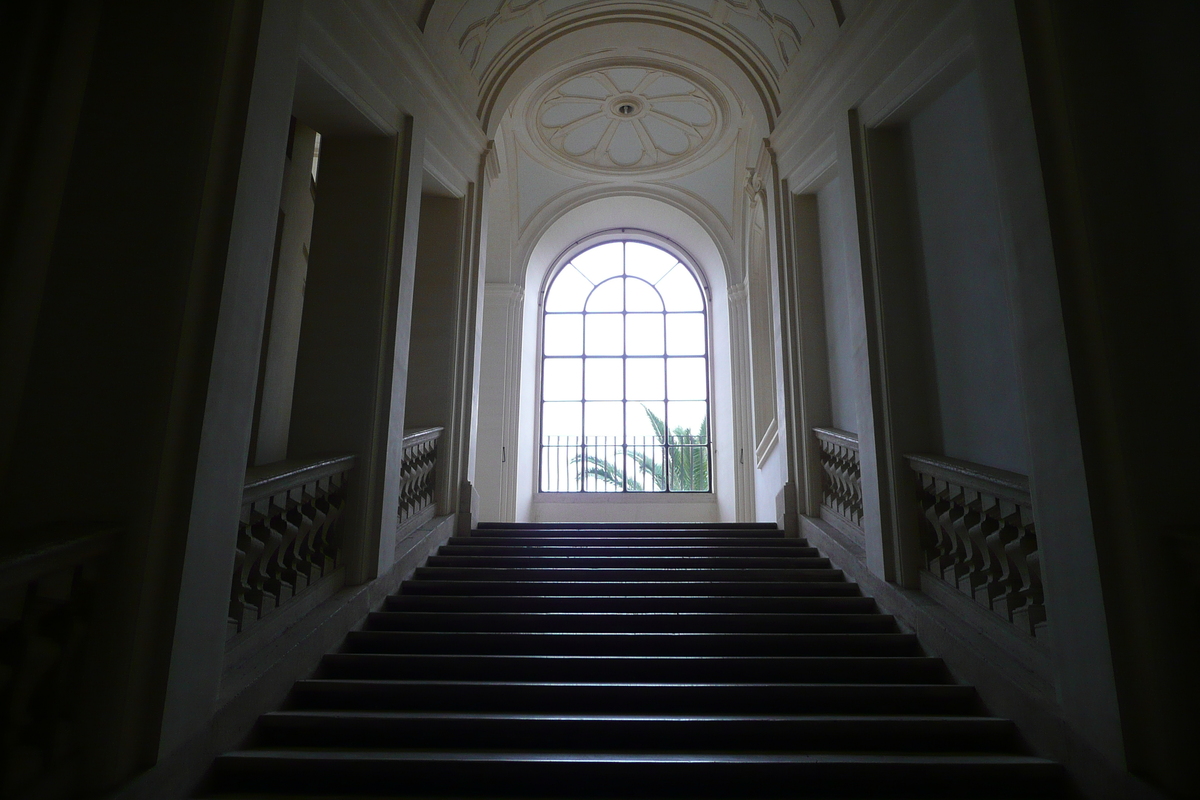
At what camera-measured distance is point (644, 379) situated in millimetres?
13305

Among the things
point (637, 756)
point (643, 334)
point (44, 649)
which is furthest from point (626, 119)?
point (44, 649)

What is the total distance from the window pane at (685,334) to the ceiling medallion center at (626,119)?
346cm

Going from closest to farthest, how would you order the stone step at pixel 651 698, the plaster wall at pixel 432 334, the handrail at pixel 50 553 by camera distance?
the handrail at pixel 50 553, the stone step at pixel 651 698, the plaster wall at pixel 432 334

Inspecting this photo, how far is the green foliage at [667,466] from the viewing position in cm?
1252

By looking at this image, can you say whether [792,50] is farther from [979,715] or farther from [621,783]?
[621,783]

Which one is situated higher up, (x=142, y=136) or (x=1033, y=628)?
(x=142, y=136)

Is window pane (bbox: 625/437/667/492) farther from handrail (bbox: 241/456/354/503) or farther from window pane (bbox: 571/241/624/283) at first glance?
A: handrail (bbox: 241/456/354/503)

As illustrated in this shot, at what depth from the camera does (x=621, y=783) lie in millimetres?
2523

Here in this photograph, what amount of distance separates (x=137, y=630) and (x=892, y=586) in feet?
12.1

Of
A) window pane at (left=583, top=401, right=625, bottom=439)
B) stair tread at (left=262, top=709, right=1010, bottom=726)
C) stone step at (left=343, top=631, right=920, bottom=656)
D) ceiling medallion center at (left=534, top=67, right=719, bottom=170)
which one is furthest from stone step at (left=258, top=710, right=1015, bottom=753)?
window pane at (left=583, top=401, right=625, bottom=439)

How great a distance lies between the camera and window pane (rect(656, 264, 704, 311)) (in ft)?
43.5

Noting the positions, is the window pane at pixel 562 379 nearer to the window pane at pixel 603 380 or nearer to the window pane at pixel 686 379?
the window pane at pixel 603 380

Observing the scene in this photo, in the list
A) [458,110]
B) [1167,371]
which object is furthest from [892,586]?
[458,110]

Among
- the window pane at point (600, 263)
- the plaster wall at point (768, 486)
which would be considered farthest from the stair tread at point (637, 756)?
the window pane at point (600, 263)
